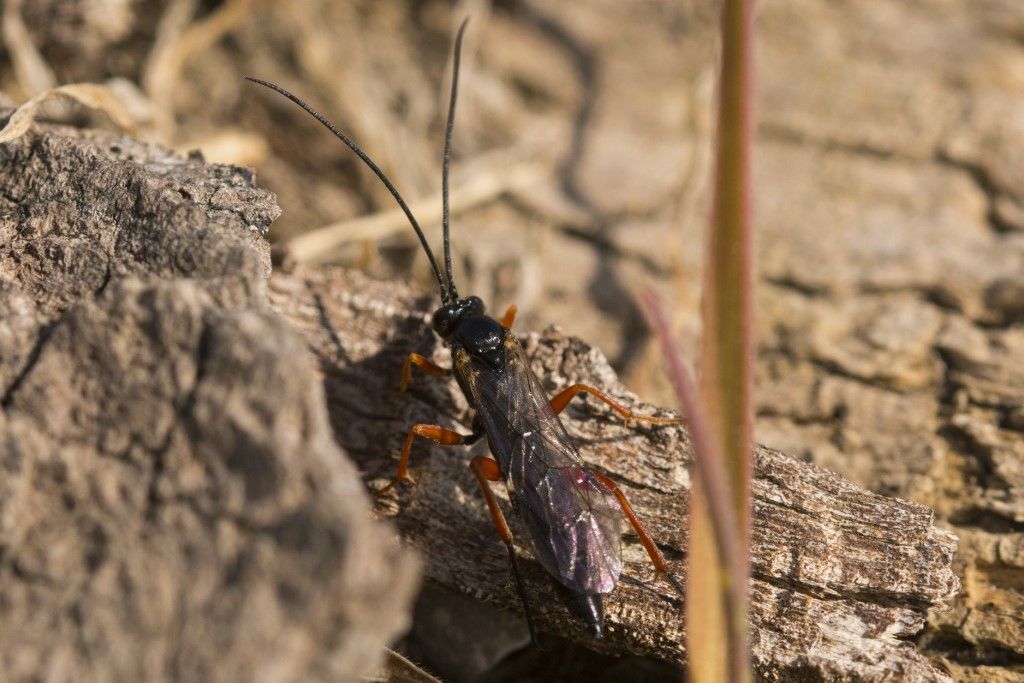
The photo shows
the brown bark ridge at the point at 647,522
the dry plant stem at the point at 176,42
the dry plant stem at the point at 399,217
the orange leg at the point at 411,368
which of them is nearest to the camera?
the brown bark ridge at the point at 647,522

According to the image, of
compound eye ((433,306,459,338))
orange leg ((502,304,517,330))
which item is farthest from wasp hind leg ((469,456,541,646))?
orange leg ((502,304,517,330))

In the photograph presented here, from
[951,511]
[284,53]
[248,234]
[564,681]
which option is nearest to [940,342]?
[951,511]

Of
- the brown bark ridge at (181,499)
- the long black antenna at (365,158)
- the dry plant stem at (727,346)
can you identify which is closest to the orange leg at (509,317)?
the long black antenna at (365,158)

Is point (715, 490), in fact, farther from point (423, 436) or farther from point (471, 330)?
point (471, 330)

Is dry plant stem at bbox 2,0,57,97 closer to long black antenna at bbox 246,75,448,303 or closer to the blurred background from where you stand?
the blurred background

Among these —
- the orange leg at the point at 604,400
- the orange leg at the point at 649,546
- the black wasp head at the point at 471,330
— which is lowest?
the orange leg at the point at 649,546

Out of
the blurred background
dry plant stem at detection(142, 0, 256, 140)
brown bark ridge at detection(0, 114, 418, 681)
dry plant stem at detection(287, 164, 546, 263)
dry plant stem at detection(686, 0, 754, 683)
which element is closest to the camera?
brown bark ridge at detection(0, 114, 418, 681)

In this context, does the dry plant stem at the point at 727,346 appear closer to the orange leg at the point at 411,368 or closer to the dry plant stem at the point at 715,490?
the dry plant stem at the point at 715,490

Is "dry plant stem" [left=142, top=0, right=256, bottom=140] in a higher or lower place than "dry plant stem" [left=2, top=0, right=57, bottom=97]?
higher
